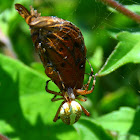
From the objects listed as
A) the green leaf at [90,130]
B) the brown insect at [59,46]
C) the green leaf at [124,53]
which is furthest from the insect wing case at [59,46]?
the green leaf at [90,130]

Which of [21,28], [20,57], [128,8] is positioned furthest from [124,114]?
[21,28]

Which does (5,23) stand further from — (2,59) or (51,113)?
(51,113)

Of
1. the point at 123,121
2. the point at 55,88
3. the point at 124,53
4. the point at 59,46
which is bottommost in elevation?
the point at 123,121

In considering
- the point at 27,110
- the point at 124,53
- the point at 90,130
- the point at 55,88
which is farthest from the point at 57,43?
the point at 27,110

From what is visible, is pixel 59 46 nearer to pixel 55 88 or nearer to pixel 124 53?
pixel 124 53

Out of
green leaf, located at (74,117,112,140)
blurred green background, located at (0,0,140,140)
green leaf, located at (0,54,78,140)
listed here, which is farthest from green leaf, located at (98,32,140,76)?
green leaf, located at (0,54,78,140)

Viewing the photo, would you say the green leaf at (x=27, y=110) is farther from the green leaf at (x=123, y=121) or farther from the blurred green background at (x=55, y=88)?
the green leaf at (x=123, y=121)
